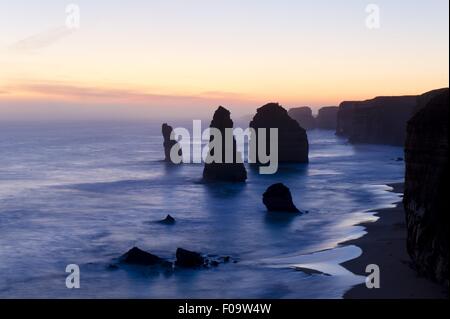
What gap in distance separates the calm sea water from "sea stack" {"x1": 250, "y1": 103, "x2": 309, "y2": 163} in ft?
30.0

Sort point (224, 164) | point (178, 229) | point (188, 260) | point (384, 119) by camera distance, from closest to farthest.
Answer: point (188, 260) → point (178, 229) → point (224, 164) → point (384, 119)

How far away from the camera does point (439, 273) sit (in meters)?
28.2

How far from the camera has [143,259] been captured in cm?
3850

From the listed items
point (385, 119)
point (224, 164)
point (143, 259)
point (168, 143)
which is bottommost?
point (143, 259)

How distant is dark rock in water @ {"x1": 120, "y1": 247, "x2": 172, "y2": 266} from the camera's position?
125ft

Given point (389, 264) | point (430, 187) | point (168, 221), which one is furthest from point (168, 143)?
point (430, 187)

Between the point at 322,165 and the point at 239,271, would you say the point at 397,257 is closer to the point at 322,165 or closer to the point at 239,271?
the point at 239,271

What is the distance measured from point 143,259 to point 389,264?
15152 mm

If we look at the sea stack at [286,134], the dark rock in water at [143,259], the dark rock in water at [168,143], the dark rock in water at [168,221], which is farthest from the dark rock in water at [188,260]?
the dark rock in water at [168,143]

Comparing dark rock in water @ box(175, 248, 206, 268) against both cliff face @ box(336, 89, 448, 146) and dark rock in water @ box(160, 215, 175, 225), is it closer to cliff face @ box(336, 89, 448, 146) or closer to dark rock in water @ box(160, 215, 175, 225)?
dark rock in water @ box(160, 215, 175, 225)

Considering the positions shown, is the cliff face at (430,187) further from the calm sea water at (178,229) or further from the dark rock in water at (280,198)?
the dark rock in water at (280,198)

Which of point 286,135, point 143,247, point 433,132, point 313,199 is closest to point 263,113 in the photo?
point 286,135

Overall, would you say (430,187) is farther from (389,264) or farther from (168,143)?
(168,143)

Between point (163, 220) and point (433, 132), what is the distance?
32.0 m
